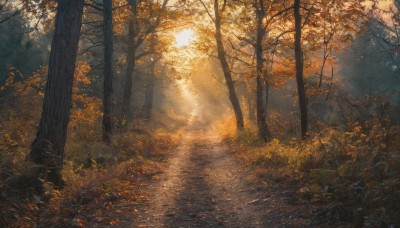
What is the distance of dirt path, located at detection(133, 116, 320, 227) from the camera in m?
7.18

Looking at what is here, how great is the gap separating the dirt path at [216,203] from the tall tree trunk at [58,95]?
2632mm

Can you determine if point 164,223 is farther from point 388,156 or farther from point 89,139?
point 89,139

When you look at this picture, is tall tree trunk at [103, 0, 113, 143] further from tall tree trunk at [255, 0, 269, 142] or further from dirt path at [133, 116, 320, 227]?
tall tree trunk at [255, 0, 269, 142]

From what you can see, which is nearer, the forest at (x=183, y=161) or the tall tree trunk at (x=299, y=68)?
the forest at (x=183, y=161)

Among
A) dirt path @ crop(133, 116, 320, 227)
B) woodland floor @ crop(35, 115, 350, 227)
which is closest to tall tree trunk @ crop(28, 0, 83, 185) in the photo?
woodland floor @ crop(35, 115, 350, 227)

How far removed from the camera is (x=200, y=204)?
28.1ft

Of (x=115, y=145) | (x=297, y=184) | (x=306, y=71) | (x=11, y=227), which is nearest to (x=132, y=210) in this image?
(x=11, y=227)

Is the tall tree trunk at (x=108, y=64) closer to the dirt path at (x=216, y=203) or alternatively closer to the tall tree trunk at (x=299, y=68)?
the dirt path at (x=216, y=203)

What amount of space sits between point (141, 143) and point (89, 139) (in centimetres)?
251

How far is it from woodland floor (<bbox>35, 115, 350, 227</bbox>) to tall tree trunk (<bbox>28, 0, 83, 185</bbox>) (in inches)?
62.1

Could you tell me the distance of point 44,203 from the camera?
7.43 meters

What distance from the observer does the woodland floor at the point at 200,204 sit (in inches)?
278

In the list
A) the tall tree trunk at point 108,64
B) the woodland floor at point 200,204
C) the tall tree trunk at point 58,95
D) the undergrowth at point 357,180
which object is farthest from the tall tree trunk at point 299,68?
the tall tree trunk at point 58,95

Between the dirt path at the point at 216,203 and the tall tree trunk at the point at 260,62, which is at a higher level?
the tall tree trunk at the point at 260,62
